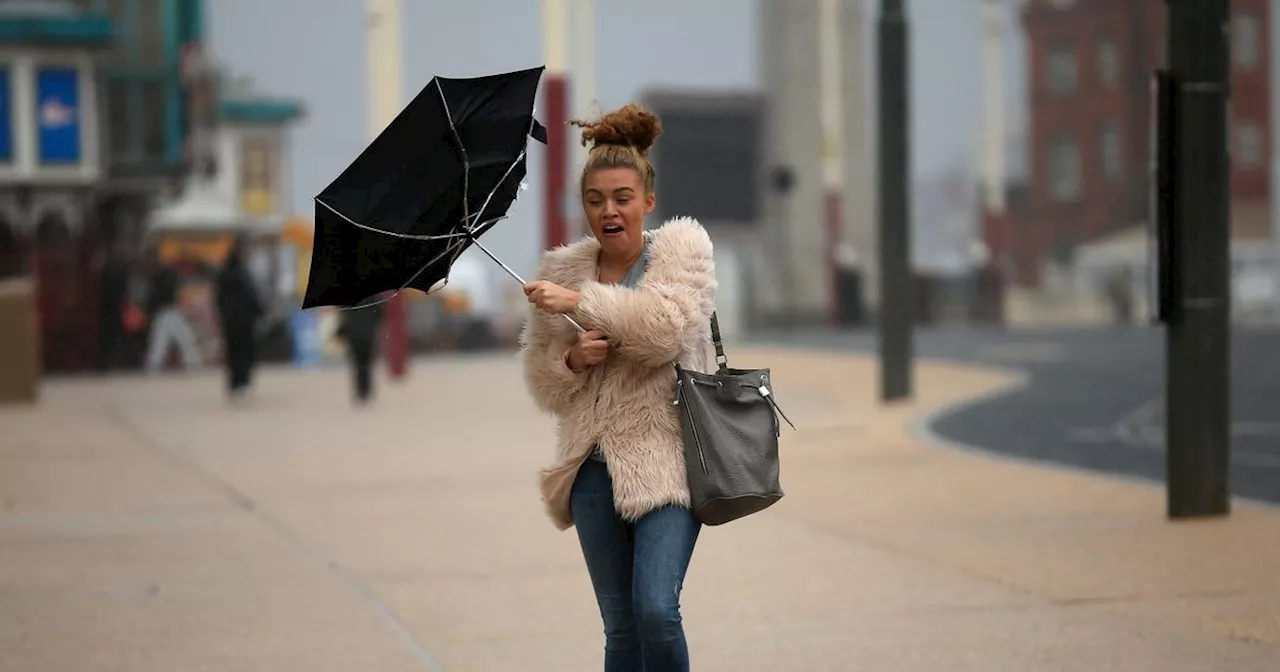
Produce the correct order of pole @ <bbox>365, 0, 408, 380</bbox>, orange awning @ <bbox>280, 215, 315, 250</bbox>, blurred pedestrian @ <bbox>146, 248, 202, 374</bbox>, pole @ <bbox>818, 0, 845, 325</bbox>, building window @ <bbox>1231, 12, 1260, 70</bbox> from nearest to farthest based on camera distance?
pole @ <bbox>365, 0, 408, 380</bbox>
blurred pedestrian @ <bbox>146, 248, 202, 374</bbox>
orange awning @ <bbox>280, 215, 315, 250</bbox>
pole @ <bbox>818, 0, 845, 325</bbox>
building window @ <bbox>1231, 12, 1260, 70</bbox>

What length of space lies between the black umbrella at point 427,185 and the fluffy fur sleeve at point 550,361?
0.17 metres

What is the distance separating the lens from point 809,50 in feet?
171

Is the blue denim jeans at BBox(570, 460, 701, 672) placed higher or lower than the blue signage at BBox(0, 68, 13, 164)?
lower

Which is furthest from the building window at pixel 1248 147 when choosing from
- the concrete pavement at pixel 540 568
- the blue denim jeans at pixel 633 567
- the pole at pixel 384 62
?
the blue denim jeans at pixel 633 567

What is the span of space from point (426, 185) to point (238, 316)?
1840cm

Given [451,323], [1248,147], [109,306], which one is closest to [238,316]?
[109,306]

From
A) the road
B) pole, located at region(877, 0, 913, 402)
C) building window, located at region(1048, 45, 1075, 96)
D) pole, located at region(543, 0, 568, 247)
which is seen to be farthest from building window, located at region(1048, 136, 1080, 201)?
pole, located at region(877, 0, 913, 402)

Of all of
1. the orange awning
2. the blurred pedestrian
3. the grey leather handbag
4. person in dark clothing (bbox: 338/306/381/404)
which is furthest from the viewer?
the orange awning

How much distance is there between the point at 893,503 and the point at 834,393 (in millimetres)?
9474

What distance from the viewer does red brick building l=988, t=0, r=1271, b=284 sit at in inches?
2549

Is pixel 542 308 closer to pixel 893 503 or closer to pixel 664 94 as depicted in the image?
pixel 893 503

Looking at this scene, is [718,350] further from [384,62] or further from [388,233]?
[384,62]

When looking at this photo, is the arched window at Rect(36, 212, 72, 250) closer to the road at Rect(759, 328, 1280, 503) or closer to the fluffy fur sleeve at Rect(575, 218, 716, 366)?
→ the road at Rect(759, 328, 1280, 503)

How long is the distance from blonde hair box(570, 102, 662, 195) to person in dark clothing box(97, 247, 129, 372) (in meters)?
27.8
